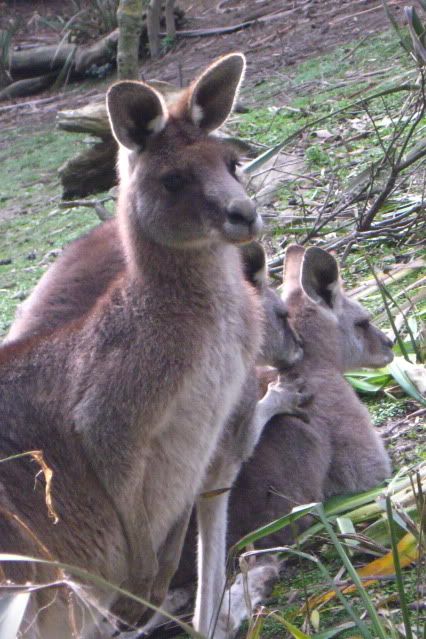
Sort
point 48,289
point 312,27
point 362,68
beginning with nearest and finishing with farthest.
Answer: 1. point 48,289
2. point 362,68
3. point 312,27

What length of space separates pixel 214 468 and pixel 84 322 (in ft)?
2.24

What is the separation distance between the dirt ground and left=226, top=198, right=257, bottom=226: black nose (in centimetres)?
759

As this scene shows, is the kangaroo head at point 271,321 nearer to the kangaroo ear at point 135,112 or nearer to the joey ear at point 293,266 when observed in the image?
the joey ear at point 293,266

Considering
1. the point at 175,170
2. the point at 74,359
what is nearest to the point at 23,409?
the point at 74,359

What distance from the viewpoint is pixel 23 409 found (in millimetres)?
3232

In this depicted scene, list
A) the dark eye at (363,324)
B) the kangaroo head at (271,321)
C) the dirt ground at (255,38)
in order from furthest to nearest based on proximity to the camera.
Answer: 1. the dirt ground at (255,38)
2. the dark eye at (363,324)
3. the kangaroo head at (271,321)

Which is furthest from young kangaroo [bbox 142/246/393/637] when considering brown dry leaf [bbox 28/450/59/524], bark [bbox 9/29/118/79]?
bark [bbox 9/29/118/79]

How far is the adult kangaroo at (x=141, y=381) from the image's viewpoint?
10.3ft

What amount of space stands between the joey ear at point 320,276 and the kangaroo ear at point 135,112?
1.21m

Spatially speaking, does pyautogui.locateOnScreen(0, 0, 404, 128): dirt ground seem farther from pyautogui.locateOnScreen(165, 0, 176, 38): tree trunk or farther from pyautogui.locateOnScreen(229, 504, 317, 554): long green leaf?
pyautogui.locateOnScreen(229, 504, 317, 554): long green leaf

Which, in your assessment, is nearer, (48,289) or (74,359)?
(74,359)

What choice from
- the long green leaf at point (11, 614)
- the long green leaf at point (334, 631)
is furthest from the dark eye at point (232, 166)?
the long green leaf at point (11, 614)

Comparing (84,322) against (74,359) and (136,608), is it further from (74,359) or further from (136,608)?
(136,608)

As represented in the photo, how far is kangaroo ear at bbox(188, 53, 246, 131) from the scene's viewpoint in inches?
135
